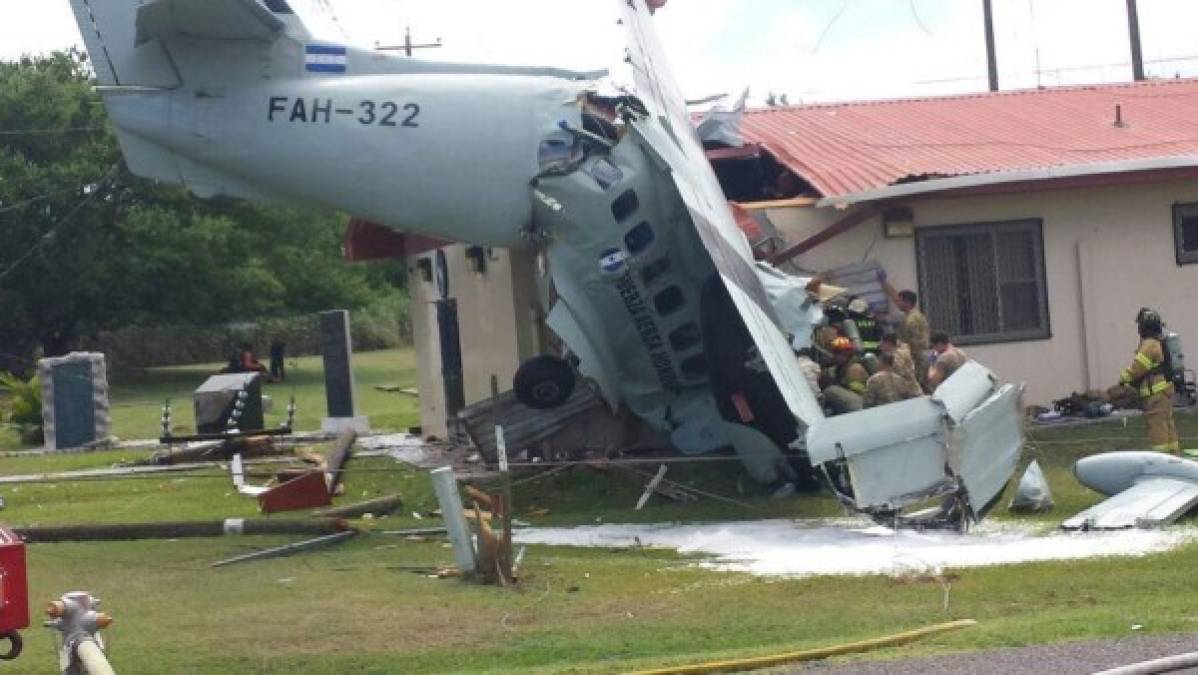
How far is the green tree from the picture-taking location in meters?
56.4

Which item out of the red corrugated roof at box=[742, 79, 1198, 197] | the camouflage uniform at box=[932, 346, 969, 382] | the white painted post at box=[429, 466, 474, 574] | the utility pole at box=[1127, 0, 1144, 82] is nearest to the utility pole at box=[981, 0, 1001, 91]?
the utility pole at box=[1127, 0, 1144, 82]

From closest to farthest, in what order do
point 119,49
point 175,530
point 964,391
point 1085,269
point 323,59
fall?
point 964,391 < point 175,530 < point 119,49 < point 323,59 < point 1085,269

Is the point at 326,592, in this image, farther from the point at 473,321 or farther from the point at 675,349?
the point at 473,321

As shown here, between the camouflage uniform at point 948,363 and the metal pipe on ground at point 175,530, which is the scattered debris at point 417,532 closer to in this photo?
the metal pipe on ground at point 175,530

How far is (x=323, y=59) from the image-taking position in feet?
62.5

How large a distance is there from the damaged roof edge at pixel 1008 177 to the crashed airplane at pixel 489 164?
4.32 m

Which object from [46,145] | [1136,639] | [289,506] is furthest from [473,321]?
[46,145]

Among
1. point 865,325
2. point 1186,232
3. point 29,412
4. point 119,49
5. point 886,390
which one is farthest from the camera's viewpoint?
point 29,412

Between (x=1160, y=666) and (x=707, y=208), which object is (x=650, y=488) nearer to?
(x=707, y=208)

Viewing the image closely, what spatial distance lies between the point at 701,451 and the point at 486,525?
6.05 meters

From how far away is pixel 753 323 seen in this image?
17734 mm

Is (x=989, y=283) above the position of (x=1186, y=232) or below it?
below

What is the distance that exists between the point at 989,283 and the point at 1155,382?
5.27m

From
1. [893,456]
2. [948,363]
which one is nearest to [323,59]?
[893,456]
